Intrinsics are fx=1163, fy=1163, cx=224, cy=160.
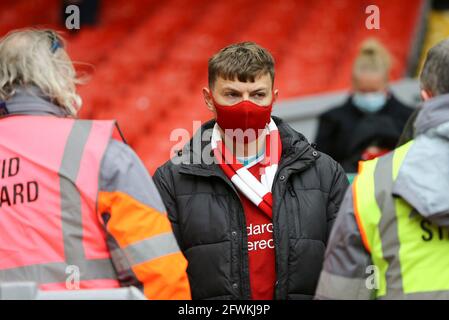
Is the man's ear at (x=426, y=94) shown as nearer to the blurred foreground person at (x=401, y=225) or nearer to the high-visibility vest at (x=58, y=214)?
the blurred foreground person at (x=401, y=225)

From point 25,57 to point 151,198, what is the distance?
2.06 ft

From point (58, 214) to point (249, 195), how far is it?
64 centimetres

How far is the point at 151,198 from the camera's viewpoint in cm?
336

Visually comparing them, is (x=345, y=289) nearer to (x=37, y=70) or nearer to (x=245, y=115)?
(x=245, y=115)

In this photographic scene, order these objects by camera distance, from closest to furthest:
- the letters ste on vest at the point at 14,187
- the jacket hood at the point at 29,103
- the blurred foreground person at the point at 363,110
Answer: the letters ste on vest at the point at 14,187
the jacket hood at the point at 29,103
the blurred foreground person at the point at 363,110

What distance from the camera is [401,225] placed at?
3.21m

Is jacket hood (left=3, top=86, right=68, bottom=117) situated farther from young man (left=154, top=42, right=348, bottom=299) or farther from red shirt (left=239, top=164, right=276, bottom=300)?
red shirt (left=239, top=164, right=276, bottom=300)

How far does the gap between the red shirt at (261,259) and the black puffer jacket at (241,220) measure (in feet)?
0.08

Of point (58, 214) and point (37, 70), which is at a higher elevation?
point (37, 70)

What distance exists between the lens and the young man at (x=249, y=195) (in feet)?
11.9

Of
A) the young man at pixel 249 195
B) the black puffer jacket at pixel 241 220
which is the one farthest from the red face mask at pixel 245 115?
the black puffer jacket at pixel 241 220

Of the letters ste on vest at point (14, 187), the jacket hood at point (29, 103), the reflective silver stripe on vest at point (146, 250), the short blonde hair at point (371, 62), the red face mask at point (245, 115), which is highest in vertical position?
the short blonde hair at point (371, 62)

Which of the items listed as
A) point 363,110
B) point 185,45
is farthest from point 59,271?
point 185,45
